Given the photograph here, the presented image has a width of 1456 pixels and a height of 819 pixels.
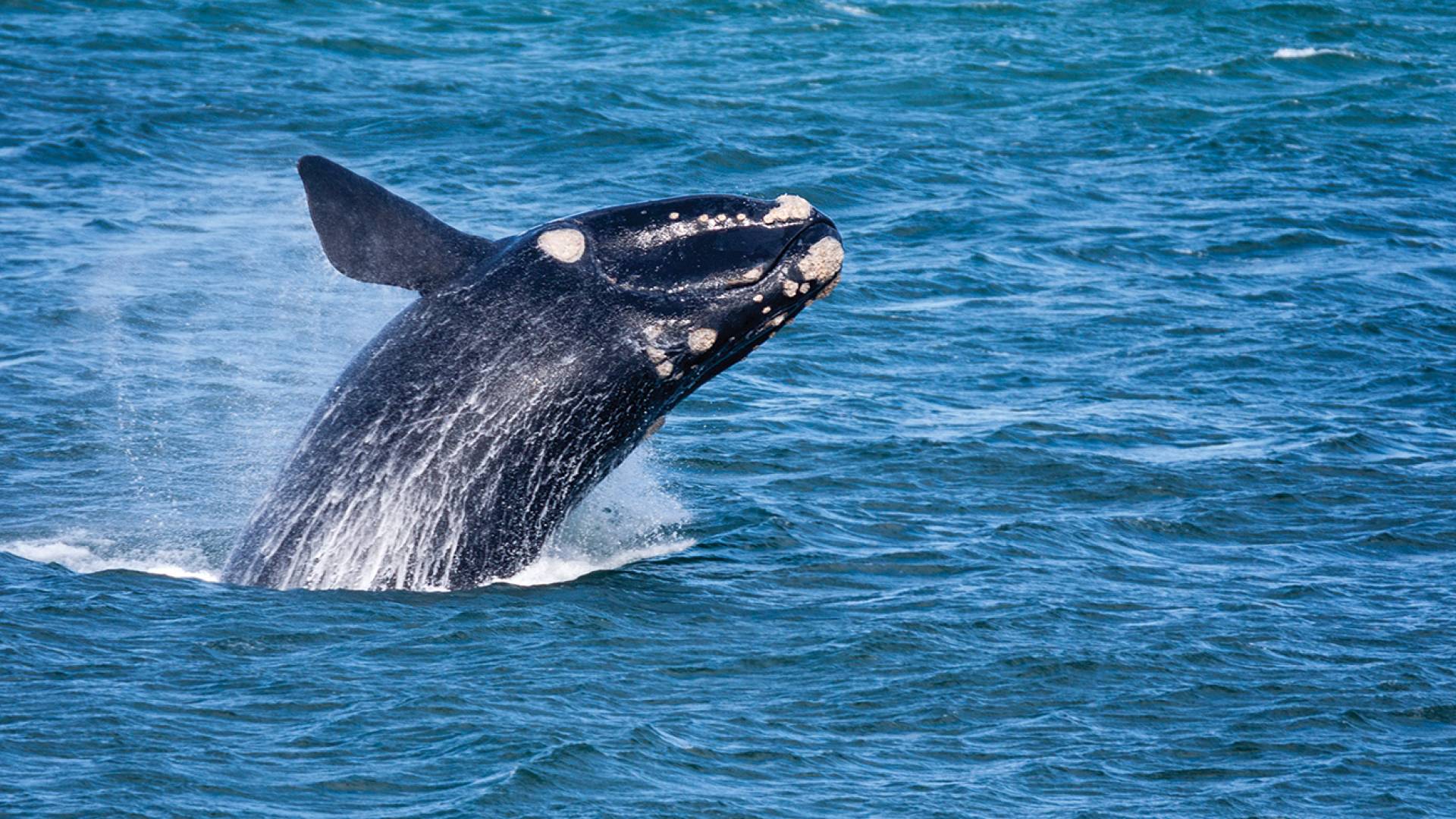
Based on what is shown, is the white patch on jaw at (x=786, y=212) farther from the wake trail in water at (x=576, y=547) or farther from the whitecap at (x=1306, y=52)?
the whitecap at (x=1306, y=52)

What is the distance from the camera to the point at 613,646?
12.8m

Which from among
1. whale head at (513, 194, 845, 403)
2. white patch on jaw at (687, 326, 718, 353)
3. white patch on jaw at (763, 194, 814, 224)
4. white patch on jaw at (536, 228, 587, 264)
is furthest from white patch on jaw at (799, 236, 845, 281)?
white patch on jaw at (536, 228, 587, 264)

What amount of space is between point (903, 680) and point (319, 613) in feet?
13.1

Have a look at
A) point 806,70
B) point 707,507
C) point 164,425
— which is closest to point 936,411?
point 707,507

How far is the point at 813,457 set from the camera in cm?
1852

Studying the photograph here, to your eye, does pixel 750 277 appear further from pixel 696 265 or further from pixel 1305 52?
pixel 1305 52

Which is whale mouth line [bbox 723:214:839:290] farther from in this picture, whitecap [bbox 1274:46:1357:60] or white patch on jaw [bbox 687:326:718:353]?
whitecap [bbox 1274:46:1357:60]

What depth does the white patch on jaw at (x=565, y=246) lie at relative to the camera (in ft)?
42.0

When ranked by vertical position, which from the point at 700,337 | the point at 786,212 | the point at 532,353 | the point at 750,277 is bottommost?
the point at 532,353

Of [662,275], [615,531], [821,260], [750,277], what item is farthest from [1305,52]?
[662,275]

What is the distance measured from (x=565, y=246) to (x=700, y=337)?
111 cm

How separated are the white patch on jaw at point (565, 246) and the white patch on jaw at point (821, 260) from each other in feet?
4.96

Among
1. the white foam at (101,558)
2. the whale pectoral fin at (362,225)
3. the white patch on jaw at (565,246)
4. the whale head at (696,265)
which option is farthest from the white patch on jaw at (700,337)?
the white foam at (101,558)

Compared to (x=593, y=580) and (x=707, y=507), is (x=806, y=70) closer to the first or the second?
(x=707, y=507)
